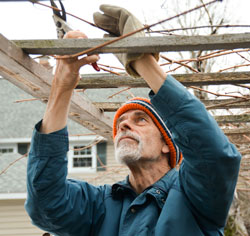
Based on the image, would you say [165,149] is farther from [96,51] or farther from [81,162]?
[81,162]

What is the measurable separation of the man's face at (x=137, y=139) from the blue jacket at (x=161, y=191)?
7.8 inches

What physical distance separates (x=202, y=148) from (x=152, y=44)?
55 cm

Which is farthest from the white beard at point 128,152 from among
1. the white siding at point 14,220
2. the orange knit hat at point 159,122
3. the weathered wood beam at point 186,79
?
the white siding at point 14,220

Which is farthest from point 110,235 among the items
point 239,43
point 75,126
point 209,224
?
point 75,126

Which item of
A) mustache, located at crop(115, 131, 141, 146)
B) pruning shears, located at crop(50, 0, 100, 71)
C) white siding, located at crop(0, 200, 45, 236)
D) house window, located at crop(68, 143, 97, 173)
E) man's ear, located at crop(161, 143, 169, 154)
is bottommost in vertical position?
white siding, located at crop(0, 200, 45, 236)

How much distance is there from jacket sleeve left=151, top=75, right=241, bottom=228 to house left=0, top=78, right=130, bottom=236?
520 centimetres

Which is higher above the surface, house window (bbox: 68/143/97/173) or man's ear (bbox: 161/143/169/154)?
man's ear (bbox: 161/143/169/154)

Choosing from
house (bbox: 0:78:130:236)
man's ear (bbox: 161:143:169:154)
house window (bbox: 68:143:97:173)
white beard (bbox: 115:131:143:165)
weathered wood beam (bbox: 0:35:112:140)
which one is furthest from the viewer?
house window (bbox: 68:143:97:173)

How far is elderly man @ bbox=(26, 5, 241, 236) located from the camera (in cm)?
158

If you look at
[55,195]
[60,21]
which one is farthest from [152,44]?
[55,195]

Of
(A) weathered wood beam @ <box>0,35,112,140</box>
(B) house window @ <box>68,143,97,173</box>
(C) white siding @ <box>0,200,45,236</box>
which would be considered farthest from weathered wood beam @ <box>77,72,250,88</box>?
(B) house window @ <box>68,143,97,173</box>

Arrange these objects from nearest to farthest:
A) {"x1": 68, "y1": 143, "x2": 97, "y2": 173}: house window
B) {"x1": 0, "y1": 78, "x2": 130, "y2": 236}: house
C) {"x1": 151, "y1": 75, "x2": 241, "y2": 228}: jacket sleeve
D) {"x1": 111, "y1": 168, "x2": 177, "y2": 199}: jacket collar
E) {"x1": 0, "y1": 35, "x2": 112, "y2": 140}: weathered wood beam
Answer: {"x1": 151, "y1": 75, "x2": 241, "y2": 228}: jacket sleeve
{"x1": 0, "y1": 35, "x2": 112, "y2": 140}: weathered wood beam
{"x1": 111, "y1": 168, "x2": 177, "y2": 199}: jacket collar
{"x1": 0, "y1": 78, "x2": 130, "y2": 236}: house
{"x1": 68, "y1": 143, "x2": 97, "y2": 173}: house window

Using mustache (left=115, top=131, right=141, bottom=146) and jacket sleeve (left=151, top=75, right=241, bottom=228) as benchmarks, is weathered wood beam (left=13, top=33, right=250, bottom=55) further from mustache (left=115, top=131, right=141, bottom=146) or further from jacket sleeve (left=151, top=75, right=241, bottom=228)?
mustache (left=115, top=131, right=141, bottom=146)

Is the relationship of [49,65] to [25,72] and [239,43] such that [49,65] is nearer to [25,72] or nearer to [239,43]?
[25,72]
